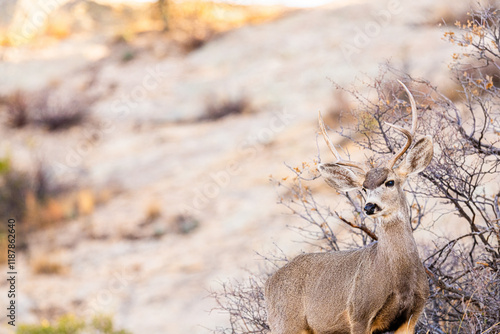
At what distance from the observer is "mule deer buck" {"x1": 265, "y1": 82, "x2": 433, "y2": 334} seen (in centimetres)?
485

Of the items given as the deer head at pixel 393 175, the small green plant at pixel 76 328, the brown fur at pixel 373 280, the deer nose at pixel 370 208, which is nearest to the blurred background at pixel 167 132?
the small green plant at pixel 76 328

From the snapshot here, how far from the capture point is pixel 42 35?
28625mm

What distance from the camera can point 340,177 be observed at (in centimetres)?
533

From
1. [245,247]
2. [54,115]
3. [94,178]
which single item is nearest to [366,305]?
[245,247]

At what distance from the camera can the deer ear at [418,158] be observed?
4984 mm

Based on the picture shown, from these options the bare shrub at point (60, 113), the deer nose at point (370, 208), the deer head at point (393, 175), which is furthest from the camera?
the bare shrub at point (60, 113)

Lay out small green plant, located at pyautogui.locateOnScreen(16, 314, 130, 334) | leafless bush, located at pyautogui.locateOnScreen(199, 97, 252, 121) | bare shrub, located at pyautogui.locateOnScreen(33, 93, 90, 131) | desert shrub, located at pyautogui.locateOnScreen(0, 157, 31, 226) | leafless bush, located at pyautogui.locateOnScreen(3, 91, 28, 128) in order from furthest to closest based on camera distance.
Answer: leafless bush, located at pyautogui.locateOnScreen(3, 91, 28, 128)
bare shrub, located at pyautogui.locateOnScreen(33, 93, 90, 131)
leafless bush, located at pyautogui.locateOnScreen(199, 97, 252, 121)
desert shrub, located at pyautogui.locateOnScreen(0, 157, 31, 226)
small green plant, located at pyautogui.locateOnScreen(16, 314, 130, 334)

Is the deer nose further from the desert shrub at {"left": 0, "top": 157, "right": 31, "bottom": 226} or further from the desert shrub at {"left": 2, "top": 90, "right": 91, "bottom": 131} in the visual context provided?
the desert shrub at {"left": 2, "top": 90, "right": 91, "bottom": 131}

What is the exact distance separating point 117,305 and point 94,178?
5887 mm

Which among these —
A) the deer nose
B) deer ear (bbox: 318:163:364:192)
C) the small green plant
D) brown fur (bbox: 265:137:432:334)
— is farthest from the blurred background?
the deer nose

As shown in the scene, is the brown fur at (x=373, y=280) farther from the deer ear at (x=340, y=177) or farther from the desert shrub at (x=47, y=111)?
the desert shrub at (x=47, y=111)

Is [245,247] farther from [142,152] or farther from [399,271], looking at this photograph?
[399,271]

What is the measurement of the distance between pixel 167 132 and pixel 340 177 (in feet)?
54.4

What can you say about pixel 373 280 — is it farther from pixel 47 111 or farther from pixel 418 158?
pixel 47 111
